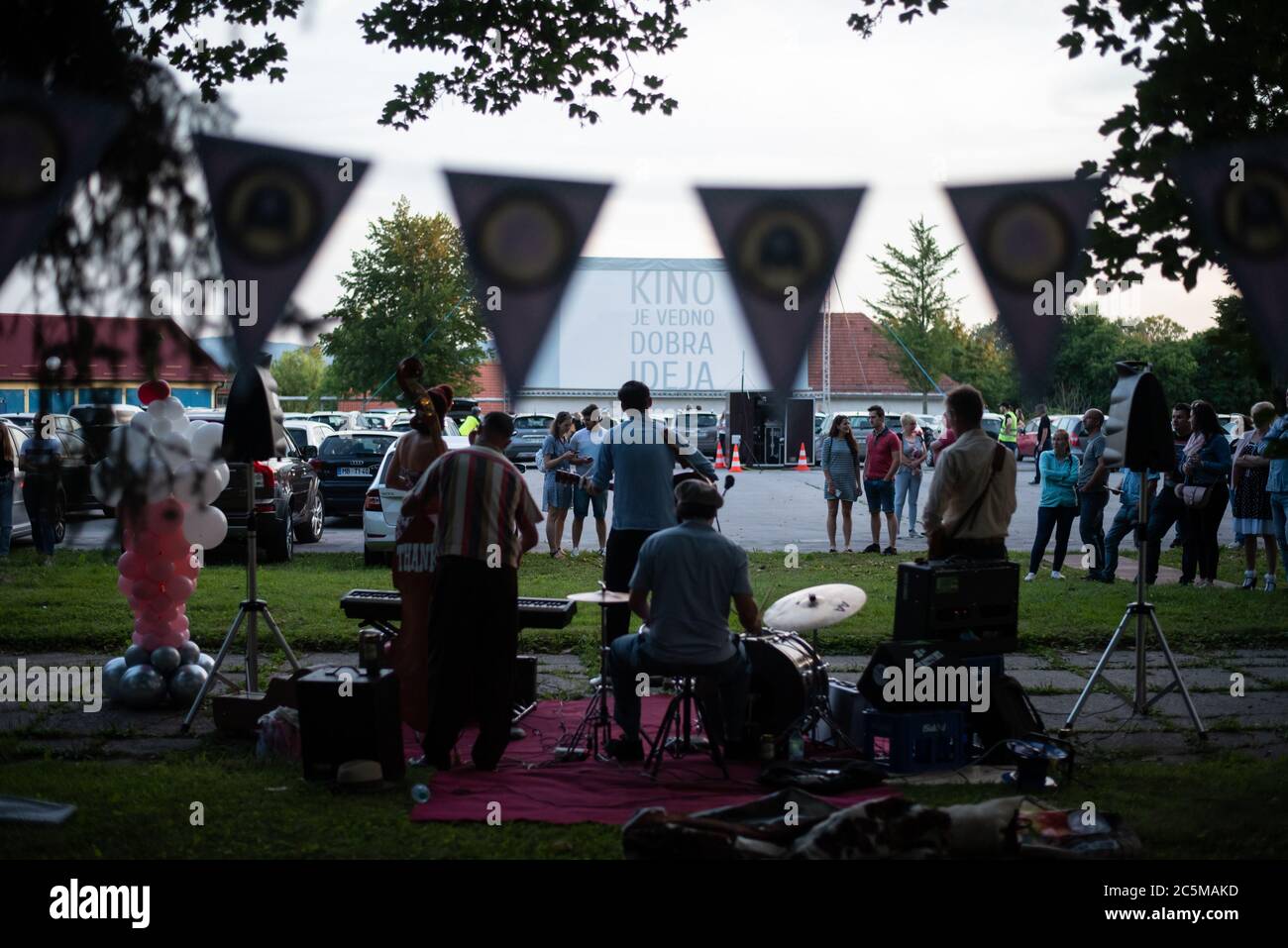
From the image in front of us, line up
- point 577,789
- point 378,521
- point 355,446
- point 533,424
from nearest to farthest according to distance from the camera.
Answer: point 577,789 → point 378,521 → point 355,446 → point 533,424

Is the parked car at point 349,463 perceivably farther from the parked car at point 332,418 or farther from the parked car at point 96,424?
the parked car at point 96,424

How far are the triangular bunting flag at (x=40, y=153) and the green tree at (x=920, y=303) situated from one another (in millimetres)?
3852

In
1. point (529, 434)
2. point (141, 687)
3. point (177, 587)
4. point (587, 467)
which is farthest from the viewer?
point (529, 434)

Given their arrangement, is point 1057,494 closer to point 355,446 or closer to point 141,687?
point 141,687

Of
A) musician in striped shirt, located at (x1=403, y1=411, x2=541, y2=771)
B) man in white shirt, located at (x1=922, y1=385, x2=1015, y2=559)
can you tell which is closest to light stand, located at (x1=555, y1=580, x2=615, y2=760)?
musician in striped shirt, located at (x1=403, y1=411, x2=541, y2=771)

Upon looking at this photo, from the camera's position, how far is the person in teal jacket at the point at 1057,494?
45.9ft

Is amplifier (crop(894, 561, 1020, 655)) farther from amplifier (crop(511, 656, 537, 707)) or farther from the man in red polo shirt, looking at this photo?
the man in red polo shirt

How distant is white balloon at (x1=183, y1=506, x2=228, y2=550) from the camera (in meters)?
8.82

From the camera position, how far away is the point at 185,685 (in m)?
8.47

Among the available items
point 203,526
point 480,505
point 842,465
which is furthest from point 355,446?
point 480,505

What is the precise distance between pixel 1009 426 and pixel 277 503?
1096 cm

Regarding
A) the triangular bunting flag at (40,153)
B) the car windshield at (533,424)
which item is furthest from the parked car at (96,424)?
the car windshield at (533,424)

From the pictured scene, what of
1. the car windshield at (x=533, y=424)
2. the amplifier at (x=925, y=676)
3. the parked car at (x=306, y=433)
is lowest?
the amplifier at (x=925, y=676)

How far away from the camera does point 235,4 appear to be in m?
7.83
